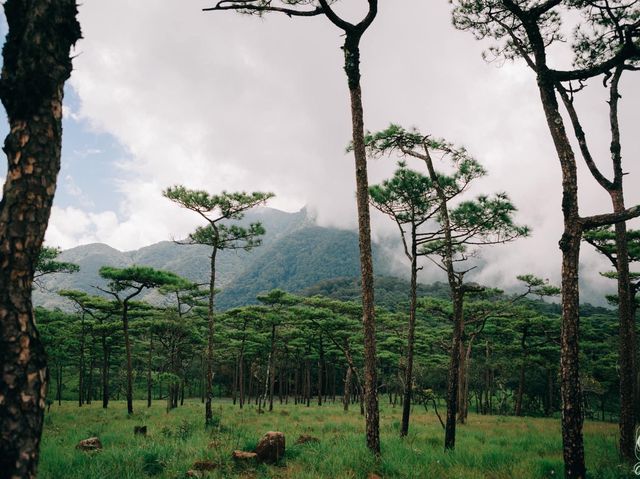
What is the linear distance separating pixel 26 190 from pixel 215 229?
14.5 metres

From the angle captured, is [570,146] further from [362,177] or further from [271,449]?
[271,449]

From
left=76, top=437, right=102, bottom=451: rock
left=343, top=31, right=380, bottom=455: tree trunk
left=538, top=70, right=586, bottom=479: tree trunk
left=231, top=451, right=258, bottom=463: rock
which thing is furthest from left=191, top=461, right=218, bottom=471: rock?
left=538, top=70, right=586, bottom=479: tree trunk

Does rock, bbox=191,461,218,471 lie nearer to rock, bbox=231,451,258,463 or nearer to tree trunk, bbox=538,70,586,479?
rock, bbox=231,451,258,463

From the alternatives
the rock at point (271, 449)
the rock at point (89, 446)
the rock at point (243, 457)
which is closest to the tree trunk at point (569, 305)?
the rock at point (271, 449)

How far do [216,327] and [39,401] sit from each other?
2872 centimetres

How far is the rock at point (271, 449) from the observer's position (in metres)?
6.79

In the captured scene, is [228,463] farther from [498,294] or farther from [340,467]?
[498,294]

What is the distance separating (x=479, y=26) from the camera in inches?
335

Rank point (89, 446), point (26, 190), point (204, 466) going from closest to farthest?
point (26, 190) → point (204, 466) → point (89, 446)

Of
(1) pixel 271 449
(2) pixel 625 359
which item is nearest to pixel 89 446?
(1) pixel 271 449

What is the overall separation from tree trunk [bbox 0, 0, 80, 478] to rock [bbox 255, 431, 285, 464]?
516 cm

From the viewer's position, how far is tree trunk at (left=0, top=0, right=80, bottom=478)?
92.8 inches

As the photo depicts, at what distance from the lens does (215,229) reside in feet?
55.5

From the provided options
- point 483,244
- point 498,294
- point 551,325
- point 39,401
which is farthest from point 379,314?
point 39,401
